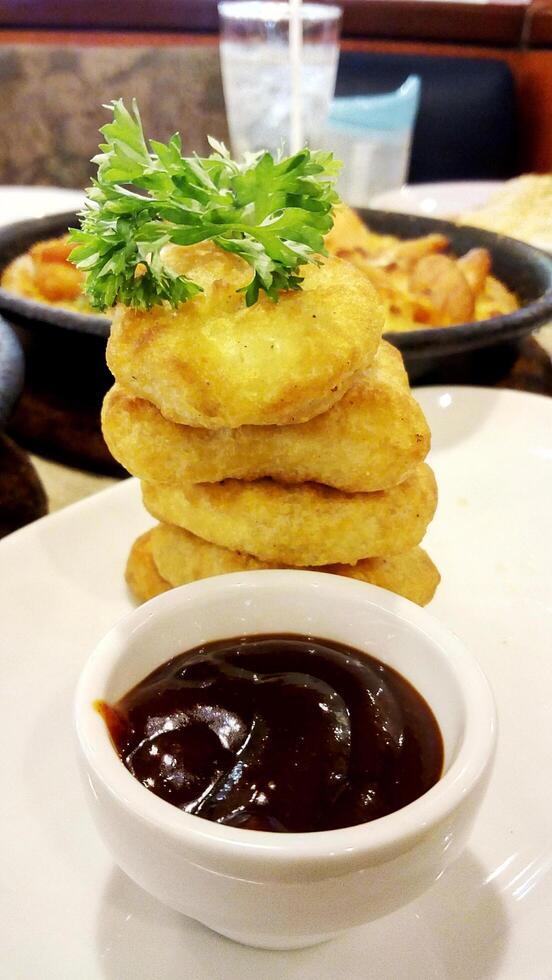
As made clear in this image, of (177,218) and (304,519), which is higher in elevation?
(177,218)

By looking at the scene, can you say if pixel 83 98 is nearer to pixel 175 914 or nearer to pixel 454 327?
pixel 454 327

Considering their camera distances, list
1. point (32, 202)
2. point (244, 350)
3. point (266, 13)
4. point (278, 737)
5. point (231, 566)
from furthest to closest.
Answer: point (266, 13) < point (32, 202) < point (231, 566) < point (244, 350) < point (278, 737)

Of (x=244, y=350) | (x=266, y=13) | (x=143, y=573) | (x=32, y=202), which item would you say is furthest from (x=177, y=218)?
(x=266, y=13)

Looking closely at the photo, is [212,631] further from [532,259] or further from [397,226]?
[397,226]

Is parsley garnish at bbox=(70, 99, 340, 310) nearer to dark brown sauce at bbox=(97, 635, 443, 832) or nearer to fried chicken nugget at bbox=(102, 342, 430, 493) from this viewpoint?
fried chicken nugget at bbox=(102, 342, 430, 493)

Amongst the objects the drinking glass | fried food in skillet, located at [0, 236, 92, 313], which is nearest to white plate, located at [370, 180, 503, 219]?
the drinking glass

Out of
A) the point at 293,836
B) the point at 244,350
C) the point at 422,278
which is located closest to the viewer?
the point at 293,836

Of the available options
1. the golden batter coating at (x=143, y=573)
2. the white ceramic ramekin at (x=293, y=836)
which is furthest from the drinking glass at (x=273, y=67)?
the white ceramic ramekin at (x=293, y=836)
